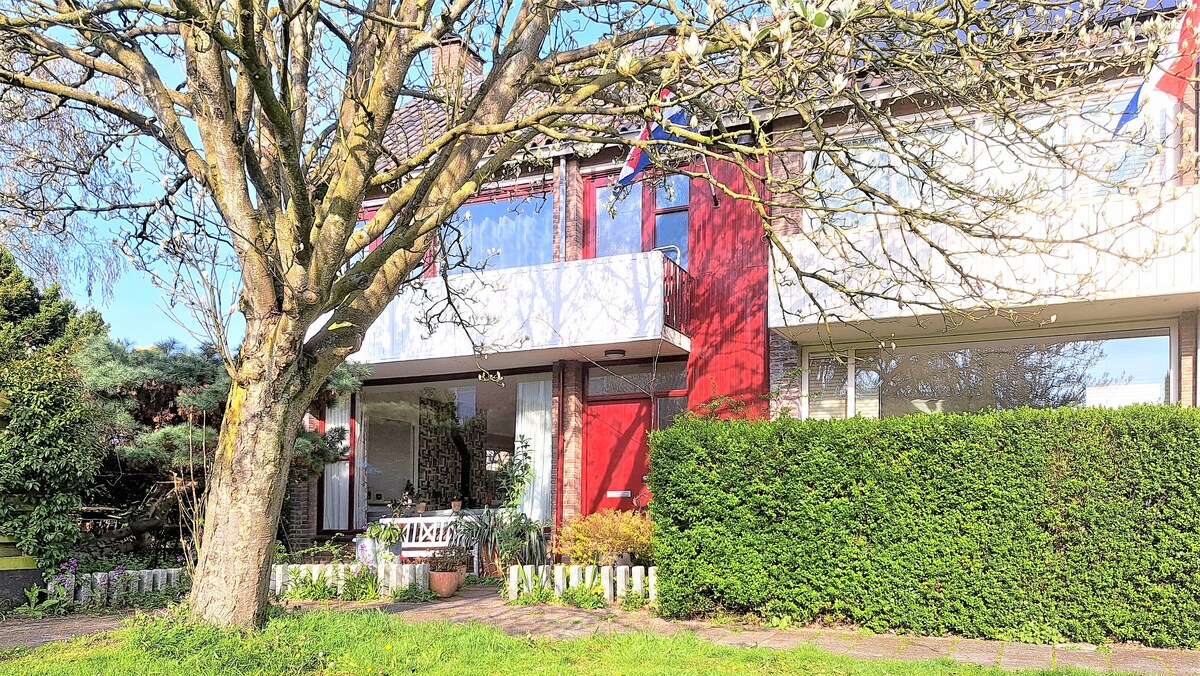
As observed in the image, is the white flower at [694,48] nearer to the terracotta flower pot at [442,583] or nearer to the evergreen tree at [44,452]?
the terracotta flower pot at [442,583]

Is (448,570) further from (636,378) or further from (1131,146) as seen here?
(1131,146)

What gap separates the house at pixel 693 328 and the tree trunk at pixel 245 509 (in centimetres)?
327

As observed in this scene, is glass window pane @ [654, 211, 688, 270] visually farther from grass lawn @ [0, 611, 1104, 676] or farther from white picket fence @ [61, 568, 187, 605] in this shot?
white picket fence @ [61, 568, 187, 605]

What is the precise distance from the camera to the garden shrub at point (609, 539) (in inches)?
407

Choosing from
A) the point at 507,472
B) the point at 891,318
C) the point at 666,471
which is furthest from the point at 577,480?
the point at 891,318

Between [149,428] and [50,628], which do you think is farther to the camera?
[149,428]

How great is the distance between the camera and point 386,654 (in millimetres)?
6133

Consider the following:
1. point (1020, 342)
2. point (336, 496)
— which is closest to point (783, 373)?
point (1020, 342)

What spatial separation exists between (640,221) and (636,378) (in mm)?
2364

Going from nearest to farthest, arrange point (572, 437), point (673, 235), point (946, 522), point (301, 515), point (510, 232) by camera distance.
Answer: point (946, 522) < point (673, 235) < point (572, 437) < point (510, 232) < point (301, 515)

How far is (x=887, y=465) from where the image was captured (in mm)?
8406

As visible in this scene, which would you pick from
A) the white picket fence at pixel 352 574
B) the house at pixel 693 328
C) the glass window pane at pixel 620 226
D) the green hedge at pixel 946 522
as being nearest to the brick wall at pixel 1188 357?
the house at pixel 693 328

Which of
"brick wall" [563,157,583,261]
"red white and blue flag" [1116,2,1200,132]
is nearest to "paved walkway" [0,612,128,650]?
"brick wall" [563,157,583,261]

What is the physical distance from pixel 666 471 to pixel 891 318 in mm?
3302
